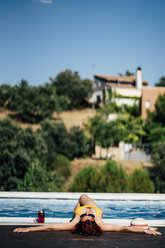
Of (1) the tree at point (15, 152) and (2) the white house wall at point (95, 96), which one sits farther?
(2) the white house wall at point (95, 96)

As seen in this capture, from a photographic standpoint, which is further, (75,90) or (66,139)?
(75,90)

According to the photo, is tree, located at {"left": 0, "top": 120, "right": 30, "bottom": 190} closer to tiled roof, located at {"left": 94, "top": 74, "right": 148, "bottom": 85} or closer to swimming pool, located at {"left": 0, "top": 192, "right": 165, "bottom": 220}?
swimming pool, located at {"left": 0, "top": 192, "right": 165, "bottom": 220}

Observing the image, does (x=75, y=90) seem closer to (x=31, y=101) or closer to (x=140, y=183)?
(x=31, y=101)

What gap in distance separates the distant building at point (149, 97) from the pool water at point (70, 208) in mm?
26431

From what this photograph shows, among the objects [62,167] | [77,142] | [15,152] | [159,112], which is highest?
[159,112]

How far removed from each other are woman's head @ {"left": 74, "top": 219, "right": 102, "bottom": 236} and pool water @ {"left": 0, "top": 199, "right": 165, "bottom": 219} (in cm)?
435

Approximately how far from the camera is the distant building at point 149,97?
1400 inches

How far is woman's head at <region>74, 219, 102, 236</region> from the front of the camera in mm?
4688

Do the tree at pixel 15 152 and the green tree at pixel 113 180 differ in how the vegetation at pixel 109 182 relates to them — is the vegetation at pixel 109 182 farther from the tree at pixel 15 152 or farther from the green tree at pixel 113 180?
the tree at pixel 15 152

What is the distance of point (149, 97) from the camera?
35.8 m

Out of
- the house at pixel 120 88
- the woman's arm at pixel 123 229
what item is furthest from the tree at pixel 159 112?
the woman's arm at pixel 123 229

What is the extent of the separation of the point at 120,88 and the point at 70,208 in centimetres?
3027

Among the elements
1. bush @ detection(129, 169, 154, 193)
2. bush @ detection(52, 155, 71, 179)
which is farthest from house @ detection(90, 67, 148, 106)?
bush @ detection(129, 169, 154, 193)

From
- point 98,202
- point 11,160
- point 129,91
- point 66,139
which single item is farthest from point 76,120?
point 98,202
